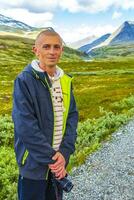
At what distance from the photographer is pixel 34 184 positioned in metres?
6.94

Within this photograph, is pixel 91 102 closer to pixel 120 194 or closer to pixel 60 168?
pixel 120 194

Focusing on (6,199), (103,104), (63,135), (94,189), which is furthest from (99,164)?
(103,104)

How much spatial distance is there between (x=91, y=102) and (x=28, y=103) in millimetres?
41559

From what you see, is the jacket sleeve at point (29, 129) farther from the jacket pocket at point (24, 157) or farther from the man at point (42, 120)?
the jacket pocket at point (24, 157)

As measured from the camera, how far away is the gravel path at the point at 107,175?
12.4 meters

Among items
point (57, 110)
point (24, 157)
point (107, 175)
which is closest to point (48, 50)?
point (57, 110)

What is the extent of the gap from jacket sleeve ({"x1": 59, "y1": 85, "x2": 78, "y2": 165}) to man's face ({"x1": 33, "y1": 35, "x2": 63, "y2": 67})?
0.85 metres

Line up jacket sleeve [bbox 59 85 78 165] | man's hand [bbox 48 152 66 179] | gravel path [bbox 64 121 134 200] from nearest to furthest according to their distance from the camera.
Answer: man's hand [bbox 48 152 66 179]
jacket sleeve [bbox 59 85 78 165]
gravel path [bbox 64 121 134 200]

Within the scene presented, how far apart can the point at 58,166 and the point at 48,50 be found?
182 cm

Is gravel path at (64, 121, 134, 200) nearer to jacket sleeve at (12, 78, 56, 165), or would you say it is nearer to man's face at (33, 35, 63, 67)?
jacket sleeve at (12, 78, 56, 165)

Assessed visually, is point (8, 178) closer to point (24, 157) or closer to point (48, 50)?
point (24, 157)

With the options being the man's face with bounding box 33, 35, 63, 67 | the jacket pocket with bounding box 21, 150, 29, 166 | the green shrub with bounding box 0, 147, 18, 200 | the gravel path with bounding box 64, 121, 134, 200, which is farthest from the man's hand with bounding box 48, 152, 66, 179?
the green shrub with bounding box 0, 147, 18, 200

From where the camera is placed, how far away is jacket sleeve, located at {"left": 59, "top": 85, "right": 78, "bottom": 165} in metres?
7.04

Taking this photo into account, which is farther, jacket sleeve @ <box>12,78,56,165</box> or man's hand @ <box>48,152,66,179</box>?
man's hand @ <box>48,152,66,179</box>
